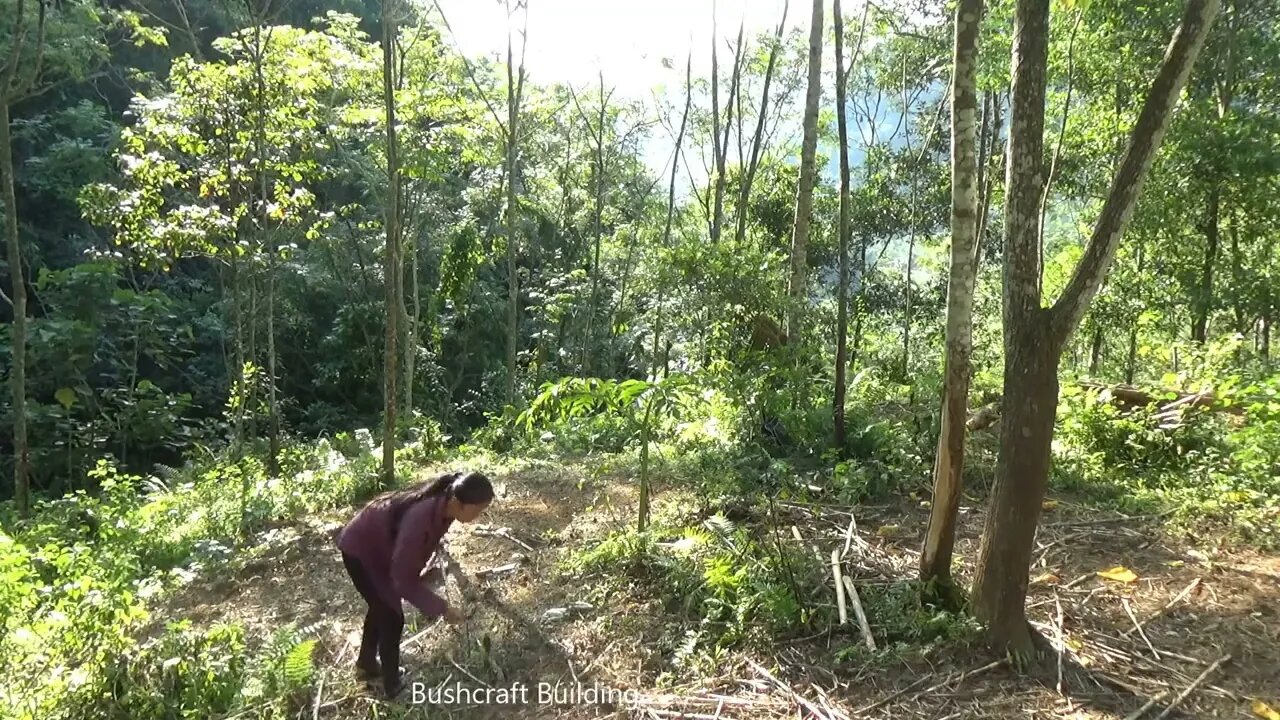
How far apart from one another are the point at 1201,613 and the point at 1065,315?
7.89 ft

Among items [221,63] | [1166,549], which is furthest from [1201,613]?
[221,63]

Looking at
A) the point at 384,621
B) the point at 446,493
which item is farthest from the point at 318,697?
the point at 446,493

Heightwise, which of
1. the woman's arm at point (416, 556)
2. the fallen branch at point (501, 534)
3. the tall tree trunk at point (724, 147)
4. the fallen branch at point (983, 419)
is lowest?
the fallen branch at point (501, 534)

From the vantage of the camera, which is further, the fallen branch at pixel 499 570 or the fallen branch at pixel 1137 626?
the fallen branch at pixel 499 570

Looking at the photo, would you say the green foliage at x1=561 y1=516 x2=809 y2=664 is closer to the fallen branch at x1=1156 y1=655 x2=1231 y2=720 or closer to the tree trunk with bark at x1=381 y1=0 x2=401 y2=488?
the fallen branch at x1=1156 y1=655 x2=1231 y2=720

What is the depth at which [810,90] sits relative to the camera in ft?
30.0

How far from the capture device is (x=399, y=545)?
377cm

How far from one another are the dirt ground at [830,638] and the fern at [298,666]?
14 cm

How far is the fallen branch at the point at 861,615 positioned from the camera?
4.05m

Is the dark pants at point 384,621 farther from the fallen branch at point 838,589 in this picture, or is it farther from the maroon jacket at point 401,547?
the fallen branch at point 838,589

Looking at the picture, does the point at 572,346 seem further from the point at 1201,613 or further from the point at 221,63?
the point at 1201,613

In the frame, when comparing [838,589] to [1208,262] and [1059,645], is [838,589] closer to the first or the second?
[1059,645]

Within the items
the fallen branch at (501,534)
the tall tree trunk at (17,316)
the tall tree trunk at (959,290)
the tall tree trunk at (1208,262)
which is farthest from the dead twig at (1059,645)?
the tall tree trunk at (17,316)

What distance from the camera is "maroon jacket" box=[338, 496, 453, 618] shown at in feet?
12.4
